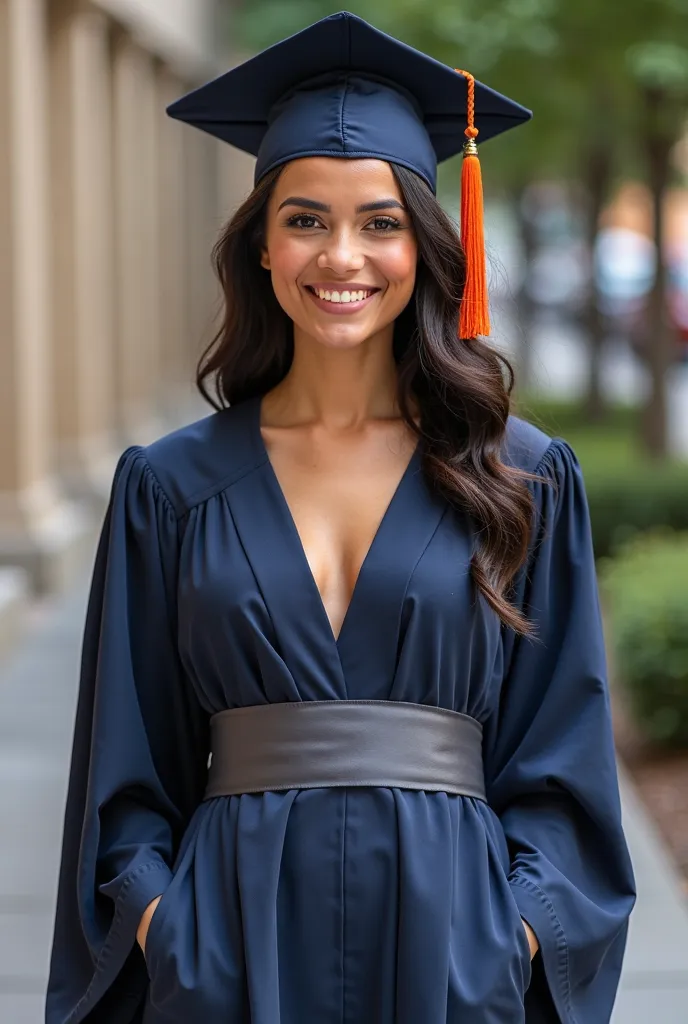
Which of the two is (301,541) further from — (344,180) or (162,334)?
(162,334)

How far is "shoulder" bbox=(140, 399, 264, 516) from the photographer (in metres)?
2.50

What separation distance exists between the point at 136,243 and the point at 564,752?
13.8 m

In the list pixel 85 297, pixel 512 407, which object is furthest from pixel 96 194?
pixel 512 407

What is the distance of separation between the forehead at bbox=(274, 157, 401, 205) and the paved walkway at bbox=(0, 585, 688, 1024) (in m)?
2.60


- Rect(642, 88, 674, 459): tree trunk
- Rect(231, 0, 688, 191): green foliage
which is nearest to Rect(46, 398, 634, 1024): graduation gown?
Rect(231, 0, 688, 191): green foliage

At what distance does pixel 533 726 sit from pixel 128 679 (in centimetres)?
64

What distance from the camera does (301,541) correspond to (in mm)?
2430

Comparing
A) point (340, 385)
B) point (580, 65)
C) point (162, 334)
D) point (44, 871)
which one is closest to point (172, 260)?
point (162, 334)

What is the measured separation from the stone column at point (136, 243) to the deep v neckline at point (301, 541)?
11623 mm

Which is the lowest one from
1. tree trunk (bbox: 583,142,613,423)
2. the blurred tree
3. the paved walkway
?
the paved walkway

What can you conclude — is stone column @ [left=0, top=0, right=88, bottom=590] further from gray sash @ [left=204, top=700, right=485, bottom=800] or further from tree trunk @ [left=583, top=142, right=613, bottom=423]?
tree trunk @ [left=583, top=142, right=613, bottom=423]

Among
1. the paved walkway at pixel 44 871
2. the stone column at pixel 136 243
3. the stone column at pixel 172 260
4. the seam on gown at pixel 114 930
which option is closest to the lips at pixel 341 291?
the seam on gown at pixel 114 930

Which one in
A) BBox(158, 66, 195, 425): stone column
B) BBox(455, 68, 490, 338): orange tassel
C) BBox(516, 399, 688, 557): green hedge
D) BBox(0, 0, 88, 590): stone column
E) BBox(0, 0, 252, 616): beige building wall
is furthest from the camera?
BBox(158, 66, 195, 425): stone column

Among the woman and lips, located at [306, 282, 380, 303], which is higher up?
lips, located at [306, 282, 380, 303]
